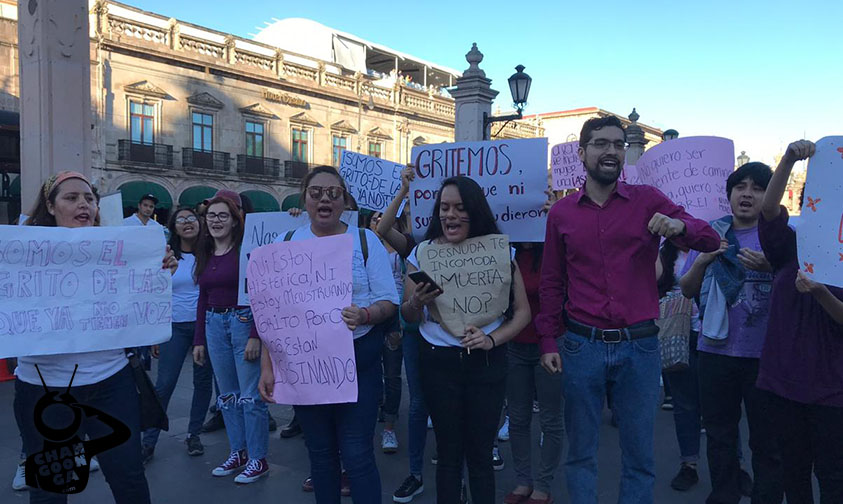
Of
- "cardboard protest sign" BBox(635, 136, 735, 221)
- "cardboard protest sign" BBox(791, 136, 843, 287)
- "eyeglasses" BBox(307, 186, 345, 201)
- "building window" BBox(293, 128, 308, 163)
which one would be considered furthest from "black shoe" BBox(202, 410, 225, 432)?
"building window" BBox(293, 128, 308, 163)

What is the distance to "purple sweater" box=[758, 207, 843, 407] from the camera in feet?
8.82

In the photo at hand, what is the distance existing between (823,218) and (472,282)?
159cm

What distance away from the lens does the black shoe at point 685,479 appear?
408cm

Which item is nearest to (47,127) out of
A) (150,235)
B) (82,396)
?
(150,235)

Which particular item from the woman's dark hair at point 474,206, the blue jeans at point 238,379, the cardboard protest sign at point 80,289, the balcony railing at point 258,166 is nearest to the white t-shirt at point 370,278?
the woman's dark hair at point 474,206

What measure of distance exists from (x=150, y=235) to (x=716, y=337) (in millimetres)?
3182

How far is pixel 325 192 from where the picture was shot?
3.12m

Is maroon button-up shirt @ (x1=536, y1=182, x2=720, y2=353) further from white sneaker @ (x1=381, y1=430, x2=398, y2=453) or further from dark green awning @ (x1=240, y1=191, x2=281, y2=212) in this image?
dark green awning @ (x1=240, y1=191, x2=281, y2=212)

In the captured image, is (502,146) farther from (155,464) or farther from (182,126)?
(182,126)

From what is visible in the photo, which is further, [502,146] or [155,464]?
[155,464]

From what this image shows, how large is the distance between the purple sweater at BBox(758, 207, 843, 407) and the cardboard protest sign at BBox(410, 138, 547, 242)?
1.45 meters

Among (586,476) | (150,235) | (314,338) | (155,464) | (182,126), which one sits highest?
(182,126)

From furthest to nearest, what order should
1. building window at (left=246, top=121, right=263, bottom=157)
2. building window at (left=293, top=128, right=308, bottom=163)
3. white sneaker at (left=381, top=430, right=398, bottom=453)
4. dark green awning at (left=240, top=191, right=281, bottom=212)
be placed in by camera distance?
1. building window at (left=293, top=128, right=308, bottom=163)
2. building window at (left=246, top=121, right=263, bottom=157)
3. dark green awning at (left=240, top=191, right=281, bottom=212)
4. white sneaker at (left=381, top=430, right=398, bottom=453)

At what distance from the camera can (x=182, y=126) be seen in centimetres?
2484
